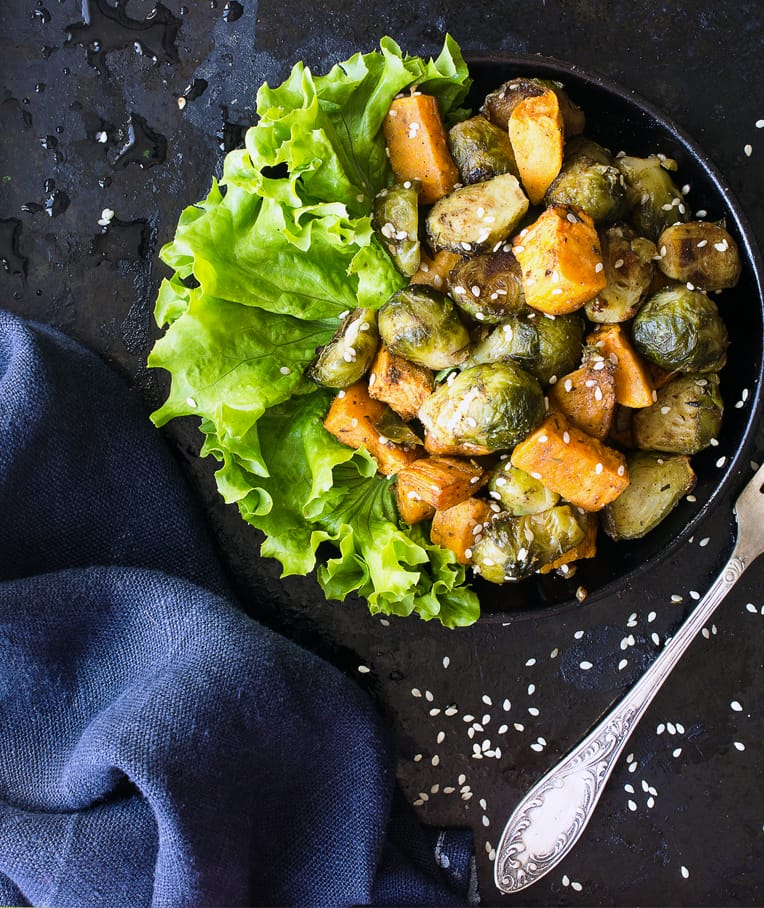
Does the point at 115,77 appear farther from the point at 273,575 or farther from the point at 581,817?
the point at 581,817

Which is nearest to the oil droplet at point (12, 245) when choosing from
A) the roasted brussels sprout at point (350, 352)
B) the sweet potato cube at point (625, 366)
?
the roasted brussels sprout at point (350, 352)

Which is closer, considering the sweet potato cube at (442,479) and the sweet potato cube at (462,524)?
the sweet potato cube at (442,479)

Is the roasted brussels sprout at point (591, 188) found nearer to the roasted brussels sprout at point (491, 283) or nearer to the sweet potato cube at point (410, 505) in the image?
the roasted brussels sprout at point (491, 283)

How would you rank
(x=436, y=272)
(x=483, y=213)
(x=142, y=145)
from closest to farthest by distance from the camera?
(x=483, y=213)
(x=436, y=272)
(x=142, y=145)

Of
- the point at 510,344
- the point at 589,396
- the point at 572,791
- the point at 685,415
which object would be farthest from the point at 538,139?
the point at 572,791

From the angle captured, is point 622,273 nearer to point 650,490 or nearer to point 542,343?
point 542,343

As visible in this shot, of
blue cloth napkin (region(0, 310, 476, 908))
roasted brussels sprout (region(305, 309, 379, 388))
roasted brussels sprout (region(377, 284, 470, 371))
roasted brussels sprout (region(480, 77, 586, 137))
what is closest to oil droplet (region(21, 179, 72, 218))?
blue cloth napkin (region(0, 310, 476, 908))

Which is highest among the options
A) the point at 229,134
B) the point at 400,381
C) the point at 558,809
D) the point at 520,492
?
the point at 229,134
